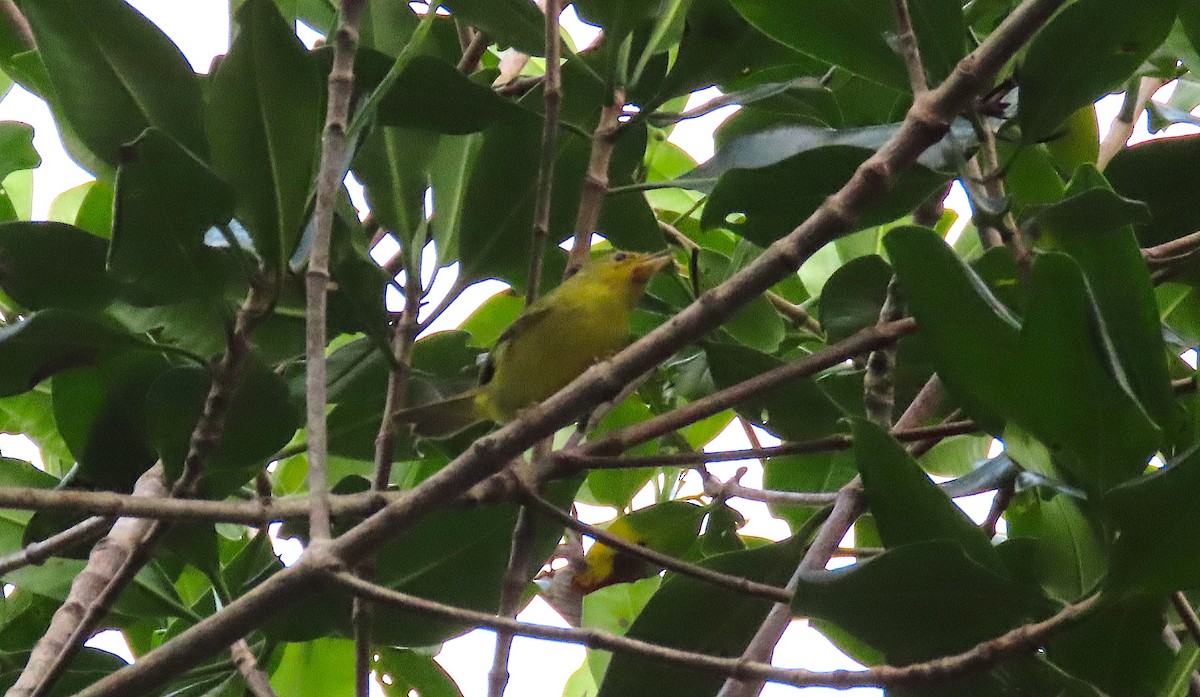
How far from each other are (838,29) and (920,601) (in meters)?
0.70

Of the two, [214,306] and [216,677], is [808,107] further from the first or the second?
[216,677]

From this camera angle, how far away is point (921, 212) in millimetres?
2004

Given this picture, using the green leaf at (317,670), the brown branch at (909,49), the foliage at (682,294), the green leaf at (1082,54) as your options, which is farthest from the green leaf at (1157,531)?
the green leaf at (317,670)

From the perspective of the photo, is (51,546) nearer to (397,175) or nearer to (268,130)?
(268,130)

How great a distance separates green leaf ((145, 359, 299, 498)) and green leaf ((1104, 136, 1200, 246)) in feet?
3.64

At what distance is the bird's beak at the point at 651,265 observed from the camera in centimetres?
195

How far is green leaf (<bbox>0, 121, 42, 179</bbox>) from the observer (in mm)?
1973

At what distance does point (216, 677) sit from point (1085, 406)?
3.93 ft

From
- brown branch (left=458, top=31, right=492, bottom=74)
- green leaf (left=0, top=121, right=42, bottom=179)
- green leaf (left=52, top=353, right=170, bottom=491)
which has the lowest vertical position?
green leaf (left=52, top=353, right=170, bottom=491)

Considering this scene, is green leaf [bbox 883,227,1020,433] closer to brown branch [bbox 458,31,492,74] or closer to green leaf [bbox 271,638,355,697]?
brown branch [bbox 458,31,492,74]

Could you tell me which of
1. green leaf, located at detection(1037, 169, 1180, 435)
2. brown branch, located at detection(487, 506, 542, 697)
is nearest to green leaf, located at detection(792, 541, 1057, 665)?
green leaf, located at detection(1037, 169, 1180, 435)

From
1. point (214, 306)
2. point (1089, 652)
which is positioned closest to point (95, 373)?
point (214, 306)

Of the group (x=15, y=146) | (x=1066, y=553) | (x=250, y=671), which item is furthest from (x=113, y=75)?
(x=1066, y=553)

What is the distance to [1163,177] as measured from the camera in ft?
5.14
